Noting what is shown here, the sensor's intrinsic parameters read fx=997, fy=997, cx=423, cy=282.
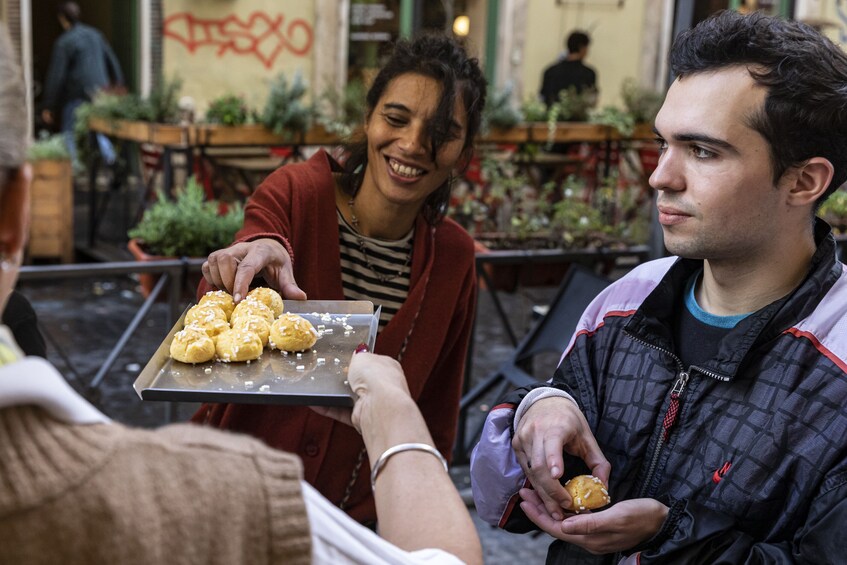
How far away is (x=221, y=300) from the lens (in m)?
2.50

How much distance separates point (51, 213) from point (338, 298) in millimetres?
7152

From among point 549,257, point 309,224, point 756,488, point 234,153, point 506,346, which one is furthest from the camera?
point 234,153

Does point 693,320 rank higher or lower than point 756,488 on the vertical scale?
higher

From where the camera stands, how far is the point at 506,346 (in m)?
7.89

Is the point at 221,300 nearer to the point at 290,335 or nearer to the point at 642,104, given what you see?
the point at 290,335

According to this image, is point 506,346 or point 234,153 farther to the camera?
point 234,153

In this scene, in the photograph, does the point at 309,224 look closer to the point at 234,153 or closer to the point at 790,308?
the point at 790,308

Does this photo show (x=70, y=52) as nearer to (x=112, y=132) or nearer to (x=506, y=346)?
(x=112, y=132)

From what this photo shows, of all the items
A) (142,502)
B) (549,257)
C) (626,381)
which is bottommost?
(549,257)

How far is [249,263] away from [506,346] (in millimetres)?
5622

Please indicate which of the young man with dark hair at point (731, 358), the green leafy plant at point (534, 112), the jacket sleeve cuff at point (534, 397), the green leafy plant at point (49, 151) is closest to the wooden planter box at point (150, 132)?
the green leafy plant at point (49, 151)

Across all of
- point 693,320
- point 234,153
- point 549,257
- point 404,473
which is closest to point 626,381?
point 693,320

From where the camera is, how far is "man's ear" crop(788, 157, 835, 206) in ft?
6.37

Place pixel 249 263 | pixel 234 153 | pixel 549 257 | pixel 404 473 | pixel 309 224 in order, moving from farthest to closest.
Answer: pixel 234 153 → pixel 549 257 → pixel 309 224 → pixel 249 263 → pixel 404 473
